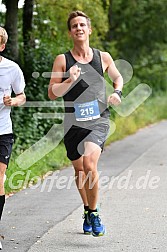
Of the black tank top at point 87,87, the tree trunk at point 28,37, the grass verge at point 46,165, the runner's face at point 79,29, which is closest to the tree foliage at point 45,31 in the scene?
the tree trunk at point 28,37

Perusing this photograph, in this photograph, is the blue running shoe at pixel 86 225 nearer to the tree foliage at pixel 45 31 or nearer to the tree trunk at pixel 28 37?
the tree foliage at pixel 45 31

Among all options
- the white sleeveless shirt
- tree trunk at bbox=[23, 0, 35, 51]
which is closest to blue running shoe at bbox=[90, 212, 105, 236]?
the white sleeveless shirt

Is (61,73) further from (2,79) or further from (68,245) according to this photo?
(68,245)

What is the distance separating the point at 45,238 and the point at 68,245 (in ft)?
1.23

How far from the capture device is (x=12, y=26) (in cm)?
1460

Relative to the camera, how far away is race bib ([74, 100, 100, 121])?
21.7ft

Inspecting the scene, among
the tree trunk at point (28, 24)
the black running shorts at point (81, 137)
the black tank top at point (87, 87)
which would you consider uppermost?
the black tank top at point (87, 87)

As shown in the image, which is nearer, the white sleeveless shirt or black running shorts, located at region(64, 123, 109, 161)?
the white sleeveless shirt

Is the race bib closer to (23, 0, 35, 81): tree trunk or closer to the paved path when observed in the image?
the paved path

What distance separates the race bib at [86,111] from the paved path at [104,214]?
110 centimetres

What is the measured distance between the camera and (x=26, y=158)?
473 inches

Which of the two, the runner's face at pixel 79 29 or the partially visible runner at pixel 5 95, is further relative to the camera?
the runner's face at pixel 79 29

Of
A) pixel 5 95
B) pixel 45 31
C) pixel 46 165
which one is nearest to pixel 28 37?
pixel 45 31

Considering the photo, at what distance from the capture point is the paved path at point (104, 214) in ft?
21.1
